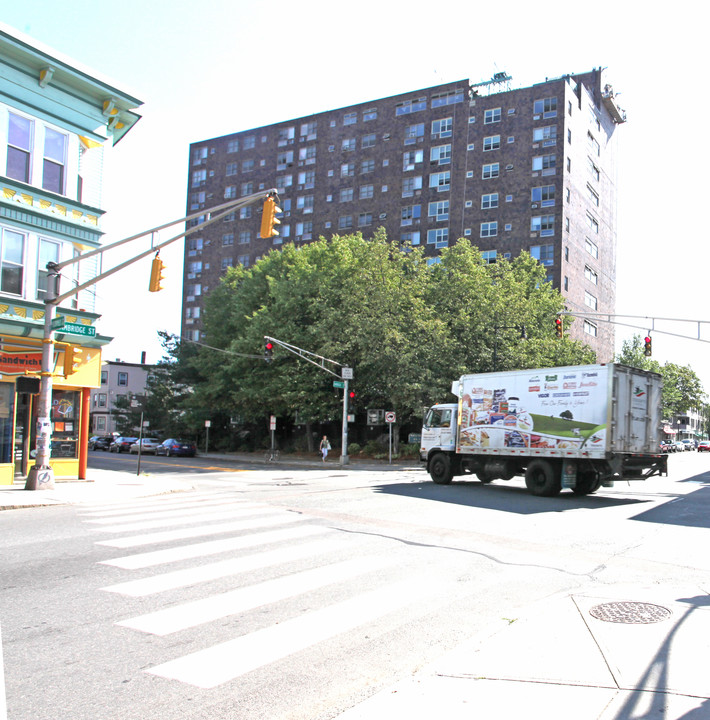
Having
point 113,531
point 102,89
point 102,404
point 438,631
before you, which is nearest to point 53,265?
point 102,89

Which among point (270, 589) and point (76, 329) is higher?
point (76, 329)

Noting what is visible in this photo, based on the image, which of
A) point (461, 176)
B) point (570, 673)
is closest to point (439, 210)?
point (461, 176)

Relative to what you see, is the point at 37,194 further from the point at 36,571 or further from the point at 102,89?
the point at 36,571

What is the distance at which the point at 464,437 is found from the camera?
857 inches

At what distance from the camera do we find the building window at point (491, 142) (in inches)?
2525

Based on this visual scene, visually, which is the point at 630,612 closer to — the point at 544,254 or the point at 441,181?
the point at 544,254

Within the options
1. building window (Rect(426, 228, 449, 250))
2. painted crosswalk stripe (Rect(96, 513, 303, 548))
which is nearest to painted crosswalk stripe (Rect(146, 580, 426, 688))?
painted crosswalk stripe (Rect(96, 513, 303, 548))

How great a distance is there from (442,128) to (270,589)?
6636 cm

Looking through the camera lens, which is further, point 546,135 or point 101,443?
point 101,443

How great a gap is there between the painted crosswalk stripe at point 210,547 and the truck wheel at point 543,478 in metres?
9.13

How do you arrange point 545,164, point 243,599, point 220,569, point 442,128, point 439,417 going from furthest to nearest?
point 442,128 < point 545,164 < point 439,417 < point 220,569 < point 243,599

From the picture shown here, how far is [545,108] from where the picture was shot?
61.9 meters

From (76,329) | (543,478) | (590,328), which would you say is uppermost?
(590,328)

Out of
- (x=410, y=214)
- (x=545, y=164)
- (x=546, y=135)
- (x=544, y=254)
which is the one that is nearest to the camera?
(x=544, y=254)
